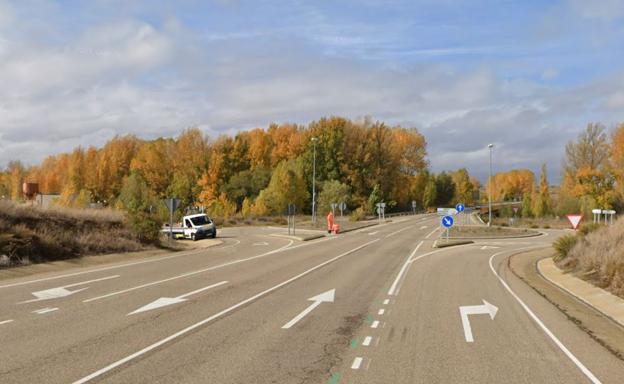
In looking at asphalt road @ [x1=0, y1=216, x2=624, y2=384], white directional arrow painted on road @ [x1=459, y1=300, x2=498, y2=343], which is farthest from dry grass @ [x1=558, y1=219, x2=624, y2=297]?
white directional arrow painted on road @ [x1=459, y1=300, x2=498, y2=343]

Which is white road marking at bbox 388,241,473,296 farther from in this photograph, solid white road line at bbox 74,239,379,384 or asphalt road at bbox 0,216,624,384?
solid white road line at bbox 74,239,379,384

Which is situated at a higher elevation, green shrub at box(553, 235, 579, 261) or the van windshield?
the van windshield

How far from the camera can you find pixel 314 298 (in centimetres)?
1409

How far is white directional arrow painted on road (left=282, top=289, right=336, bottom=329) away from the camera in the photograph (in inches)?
428

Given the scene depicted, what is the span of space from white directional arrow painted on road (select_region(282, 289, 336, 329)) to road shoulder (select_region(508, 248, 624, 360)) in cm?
526

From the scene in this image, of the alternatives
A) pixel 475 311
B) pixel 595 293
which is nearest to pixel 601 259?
pixel 595 293

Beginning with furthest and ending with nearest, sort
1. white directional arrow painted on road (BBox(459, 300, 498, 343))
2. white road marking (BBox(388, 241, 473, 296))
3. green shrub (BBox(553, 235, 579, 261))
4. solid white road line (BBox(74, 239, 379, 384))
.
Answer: green shrub (BBox(553, 235, 579, 261)) → white road marking (BBox(388, 241, 473, 296)) → white directional arrow painted on road (BBox(459, 300, 498, 343)) → solid white road line (BBox(74, 239, 379, 384))

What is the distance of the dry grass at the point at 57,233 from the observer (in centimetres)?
2034

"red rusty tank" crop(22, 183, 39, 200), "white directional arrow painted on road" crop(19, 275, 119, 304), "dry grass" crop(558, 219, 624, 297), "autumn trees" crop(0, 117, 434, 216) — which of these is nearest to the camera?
"white directional arrow painted on road" crop(19, 275, 119, 304)

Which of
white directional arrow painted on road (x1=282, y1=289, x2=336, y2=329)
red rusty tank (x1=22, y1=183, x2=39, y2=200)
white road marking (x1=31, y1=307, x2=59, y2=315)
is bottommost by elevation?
white directional arrow painted on road (x1=282, y1=289, x2=336, y2=329)

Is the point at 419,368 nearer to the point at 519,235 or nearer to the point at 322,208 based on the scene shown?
the point at 519,235

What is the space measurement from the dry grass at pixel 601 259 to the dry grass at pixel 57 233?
1825cm

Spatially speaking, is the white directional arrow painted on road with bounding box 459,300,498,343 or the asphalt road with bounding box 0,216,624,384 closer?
the asphalt road with bounding box 0,216,624,384

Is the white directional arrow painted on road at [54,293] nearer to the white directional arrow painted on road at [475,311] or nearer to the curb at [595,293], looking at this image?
the white directional arrow painted on road at [475,311]
